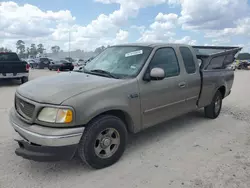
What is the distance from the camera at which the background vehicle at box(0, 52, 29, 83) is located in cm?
1148

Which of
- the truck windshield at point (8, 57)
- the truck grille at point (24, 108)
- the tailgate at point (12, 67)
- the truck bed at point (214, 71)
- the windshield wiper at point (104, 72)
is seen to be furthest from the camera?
the truck windshield at point (8, 57)

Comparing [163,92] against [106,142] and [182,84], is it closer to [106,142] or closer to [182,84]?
[182,84]

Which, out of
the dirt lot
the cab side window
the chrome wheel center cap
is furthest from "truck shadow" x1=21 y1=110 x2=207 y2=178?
the cab side window

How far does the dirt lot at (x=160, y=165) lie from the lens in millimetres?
3125

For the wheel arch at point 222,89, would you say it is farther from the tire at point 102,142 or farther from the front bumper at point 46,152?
the front bumper at point 46,152

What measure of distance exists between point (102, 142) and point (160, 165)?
3.20 ft

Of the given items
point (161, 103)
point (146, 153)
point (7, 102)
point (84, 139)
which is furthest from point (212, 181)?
point (7, 102)

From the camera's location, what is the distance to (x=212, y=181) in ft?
10.4

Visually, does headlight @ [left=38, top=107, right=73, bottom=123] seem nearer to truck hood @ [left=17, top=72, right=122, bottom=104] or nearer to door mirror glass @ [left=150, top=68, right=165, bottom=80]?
truck hood @ [left=17, top=72, right=122, bottom=104]

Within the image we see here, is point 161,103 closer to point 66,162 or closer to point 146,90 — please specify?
point 146,90

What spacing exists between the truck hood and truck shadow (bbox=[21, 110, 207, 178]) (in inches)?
42.1

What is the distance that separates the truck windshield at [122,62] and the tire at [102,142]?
2.80ft

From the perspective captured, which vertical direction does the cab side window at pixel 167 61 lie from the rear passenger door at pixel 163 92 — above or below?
above

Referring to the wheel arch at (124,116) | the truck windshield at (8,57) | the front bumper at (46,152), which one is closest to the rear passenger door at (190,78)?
the wheel arch at (124,116)
